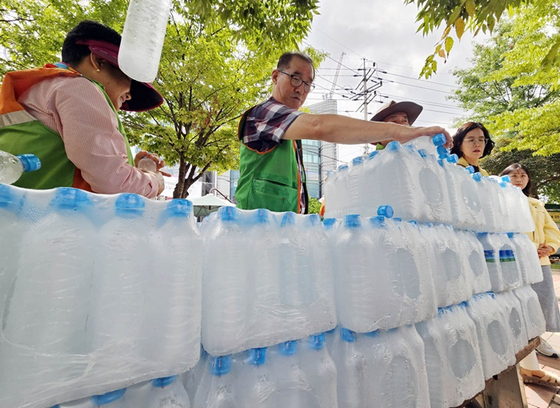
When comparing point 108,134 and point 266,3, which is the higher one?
point 266,3

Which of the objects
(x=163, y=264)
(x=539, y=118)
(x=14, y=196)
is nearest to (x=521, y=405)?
(x=163, y=264)

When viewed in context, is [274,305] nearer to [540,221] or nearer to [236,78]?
[540,221]

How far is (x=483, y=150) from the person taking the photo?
106 inches

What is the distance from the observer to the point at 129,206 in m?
0.81

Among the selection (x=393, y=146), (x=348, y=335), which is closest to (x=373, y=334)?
(x=348, y=335)

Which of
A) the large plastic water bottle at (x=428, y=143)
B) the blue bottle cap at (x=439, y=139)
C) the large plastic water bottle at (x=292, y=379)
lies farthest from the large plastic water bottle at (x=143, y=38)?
the blue bottle cap at (x=439, y=139)

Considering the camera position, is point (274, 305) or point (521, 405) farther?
point (521, 405)

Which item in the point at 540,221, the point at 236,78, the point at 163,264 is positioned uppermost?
the point at 236,78

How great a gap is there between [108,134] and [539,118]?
1033cm

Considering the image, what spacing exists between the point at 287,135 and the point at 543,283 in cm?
345

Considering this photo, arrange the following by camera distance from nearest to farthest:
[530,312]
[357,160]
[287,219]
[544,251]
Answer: [287,219], [357,160], [530,312], [544,251]

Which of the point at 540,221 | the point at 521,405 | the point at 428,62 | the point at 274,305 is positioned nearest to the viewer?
the point at 274,305

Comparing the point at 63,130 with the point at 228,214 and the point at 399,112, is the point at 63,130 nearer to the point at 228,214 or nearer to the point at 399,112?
the point at 228,214

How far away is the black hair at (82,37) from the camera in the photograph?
1.26 m
